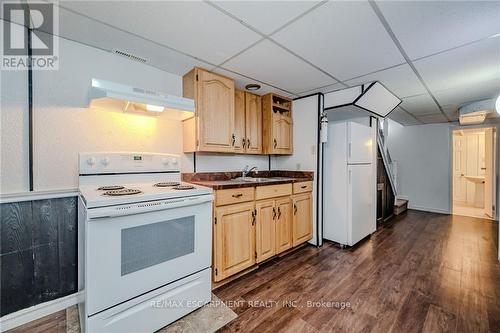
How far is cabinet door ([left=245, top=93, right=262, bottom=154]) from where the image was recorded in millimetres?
2616

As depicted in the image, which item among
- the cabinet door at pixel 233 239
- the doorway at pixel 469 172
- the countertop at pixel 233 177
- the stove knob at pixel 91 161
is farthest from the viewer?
the doorway at pixel 469 172

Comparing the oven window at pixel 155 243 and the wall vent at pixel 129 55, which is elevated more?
the wall vent at pixel 129 55

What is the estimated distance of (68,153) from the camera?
5.22 ft

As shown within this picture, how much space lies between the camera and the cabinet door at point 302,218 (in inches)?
100

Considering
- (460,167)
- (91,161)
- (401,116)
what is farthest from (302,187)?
(460,167)

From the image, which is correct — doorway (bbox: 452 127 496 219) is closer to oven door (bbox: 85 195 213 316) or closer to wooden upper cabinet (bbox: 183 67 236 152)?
wooden upper cabinet (bbox: 183 67 236 152)

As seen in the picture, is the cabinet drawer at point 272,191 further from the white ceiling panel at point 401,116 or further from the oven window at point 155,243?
the white ceiling panel at point 401,116

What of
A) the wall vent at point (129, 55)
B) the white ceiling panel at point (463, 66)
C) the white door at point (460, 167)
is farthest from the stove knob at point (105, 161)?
the white door at point (460, 167)

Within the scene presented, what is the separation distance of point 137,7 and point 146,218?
4.14 feet

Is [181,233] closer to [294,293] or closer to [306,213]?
[294,293]

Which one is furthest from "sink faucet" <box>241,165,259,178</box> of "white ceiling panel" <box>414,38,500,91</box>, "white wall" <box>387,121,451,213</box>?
"white wall" <box>387,121,451,213</box>

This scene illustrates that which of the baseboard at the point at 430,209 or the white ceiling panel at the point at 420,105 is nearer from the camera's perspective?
the white ceiling panel at the point at 420,105

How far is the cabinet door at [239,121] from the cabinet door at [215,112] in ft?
0.64

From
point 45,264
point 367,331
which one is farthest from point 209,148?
point 367,331
